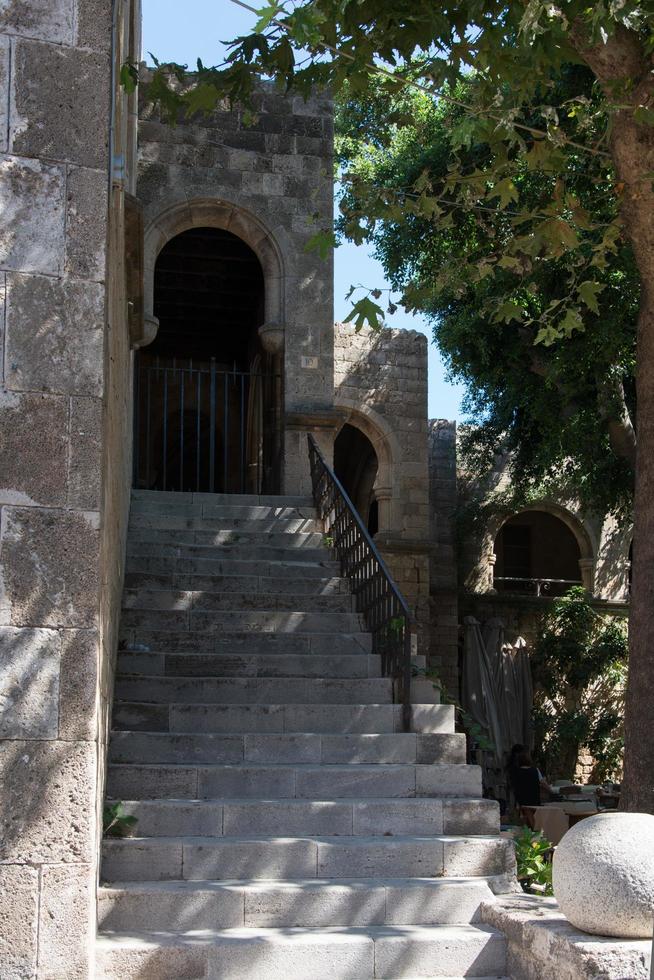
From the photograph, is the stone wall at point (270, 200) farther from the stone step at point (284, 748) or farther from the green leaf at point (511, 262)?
the stone step at point (284, 748)

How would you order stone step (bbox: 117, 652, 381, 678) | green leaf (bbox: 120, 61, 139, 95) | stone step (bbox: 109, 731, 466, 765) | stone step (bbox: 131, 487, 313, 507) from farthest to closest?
stone step (bbox: 131, 487, 313, 507) < stone step (bbox: 117, 652, 381, 678) < stone step (bbox: 109, 731, 466, 765) < green leaf (bbox: 120, 61, 139, 95)

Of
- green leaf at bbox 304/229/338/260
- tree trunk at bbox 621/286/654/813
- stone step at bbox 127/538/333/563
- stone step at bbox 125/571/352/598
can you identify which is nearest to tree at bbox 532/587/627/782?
stone step at bbox 127/538/333/563

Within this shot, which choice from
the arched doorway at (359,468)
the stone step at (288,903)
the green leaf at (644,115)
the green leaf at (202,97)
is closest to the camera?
the stone step at (288,903)

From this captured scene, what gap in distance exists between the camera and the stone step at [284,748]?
687cm

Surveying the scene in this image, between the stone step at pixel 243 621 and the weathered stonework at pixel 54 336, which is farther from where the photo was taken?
the stone step at pixel 243 621

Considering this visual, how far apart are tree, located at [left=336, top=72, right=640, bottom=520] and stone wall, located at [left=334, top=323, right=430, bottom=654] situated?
1.84m

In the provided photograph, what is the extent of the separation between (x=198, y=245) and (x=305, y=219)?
2.37m

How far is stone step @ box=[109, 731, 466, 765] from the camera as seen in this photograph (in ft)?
22.5

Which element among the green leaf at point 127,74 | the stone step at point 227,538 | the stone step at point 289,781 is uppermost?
the green leaf at point 127,74

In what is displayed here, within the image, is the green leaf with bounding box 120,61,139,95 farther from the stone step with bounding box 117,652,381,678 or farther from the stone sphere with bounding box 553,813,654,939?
the stone sphere with bounding box 553,813,654,939

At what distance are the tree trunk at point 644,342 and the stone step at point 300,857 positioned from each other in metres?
1.38

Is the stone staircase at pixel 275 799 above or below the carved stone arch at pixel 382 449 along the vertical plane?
below

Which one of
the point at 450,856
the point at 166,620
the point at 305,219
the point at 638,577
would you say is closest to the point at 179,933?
the point at 450,856

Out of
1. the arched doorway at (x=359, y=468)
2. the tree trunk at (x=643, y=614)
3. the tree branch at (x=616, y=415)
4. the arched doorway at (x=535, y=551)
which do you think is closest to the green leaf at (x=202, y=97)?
the tree trunk at (x=643, y=614)
